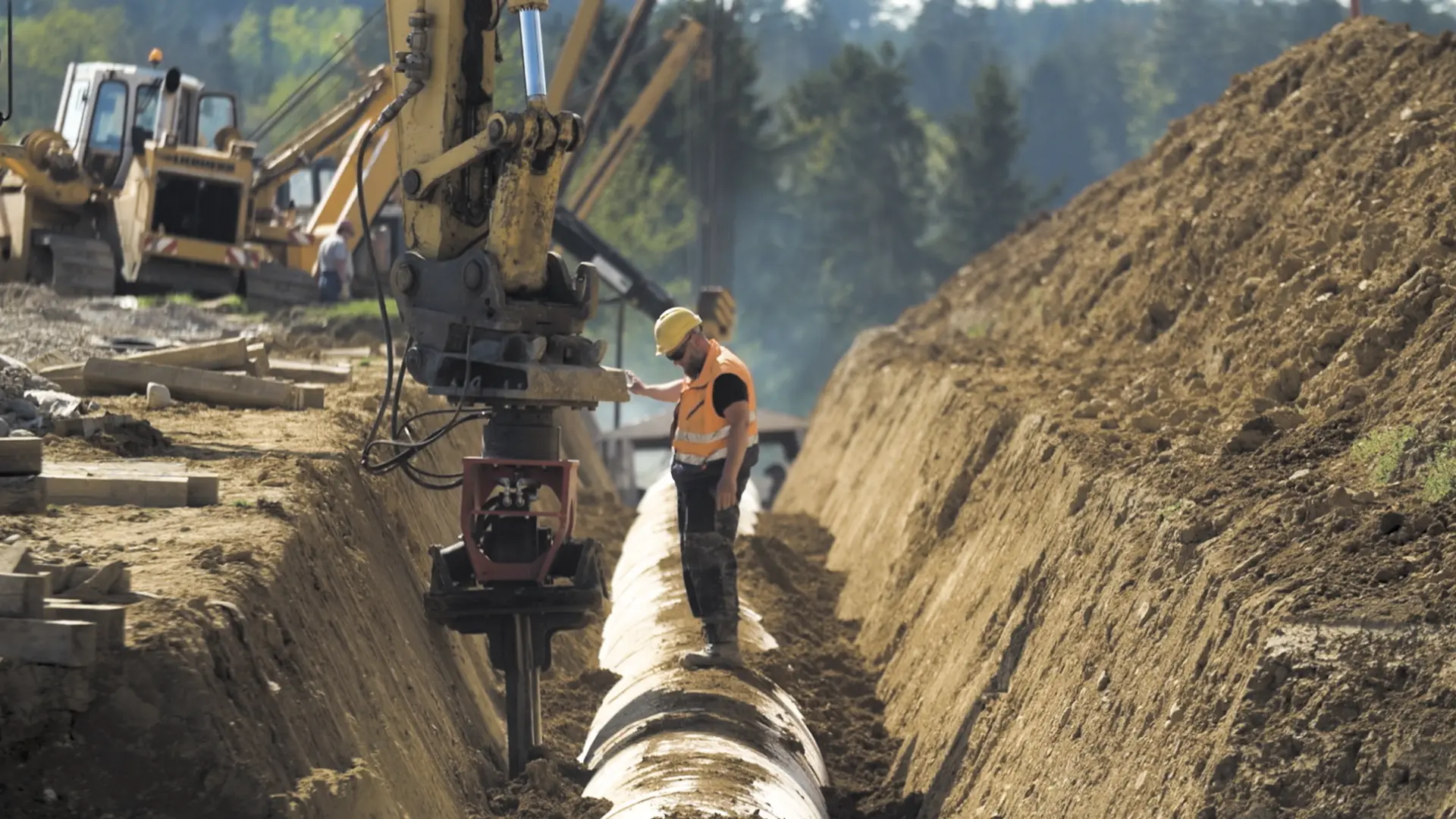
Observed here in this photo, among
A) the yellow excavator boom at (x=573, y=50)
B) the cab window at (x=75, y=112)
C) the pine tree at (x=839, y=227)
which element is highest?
the yellow excavator boom at (x=573, y=50)

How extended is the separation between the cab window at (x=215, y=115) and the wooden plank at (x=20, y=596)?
806 inches

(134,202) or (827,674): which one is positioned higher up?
(134,202)

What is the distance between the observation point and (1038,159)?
4274 inches

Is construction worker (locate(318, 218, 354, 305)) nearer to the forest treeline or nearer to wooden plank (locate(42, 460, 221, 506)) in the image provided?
the forest treeline

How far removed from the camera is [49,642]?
6.30 metres

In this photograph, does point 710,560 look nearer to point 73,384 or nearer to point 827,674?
point 827,674

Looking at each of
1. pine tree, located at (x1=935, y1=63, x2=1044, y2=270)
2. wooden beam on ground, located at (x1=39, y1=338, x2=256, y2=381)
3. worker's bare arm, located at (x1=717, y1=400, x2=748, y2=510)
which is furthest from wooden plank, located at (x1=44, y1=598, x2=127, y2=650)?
pine tree, located at (x1=935, y1=63, x2=1044, y2=270)

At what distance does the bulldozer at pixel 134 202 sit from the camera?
22406 millimetres

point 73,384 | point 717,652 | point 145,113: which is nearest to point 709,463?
point 717,652

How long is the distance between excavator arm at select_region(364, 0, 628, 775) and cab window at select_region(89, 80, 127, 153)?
1472 cm

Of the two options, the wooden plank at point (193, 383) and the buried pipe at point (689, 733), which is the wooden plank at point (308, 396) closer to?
the wooden plank at point (193, 383)

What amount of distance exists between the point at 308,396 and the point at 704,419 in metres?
3.30

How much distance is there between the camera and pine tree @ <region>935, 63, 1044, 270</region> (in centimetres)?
7025

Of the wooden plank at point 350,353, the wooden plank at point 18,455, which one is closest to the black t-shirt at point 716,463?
the wooden plank at point 18,455
